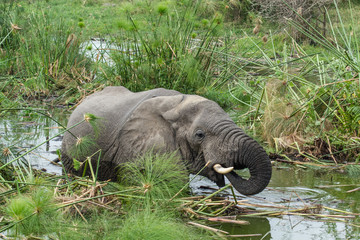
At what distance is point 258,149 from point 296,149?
2.80 m

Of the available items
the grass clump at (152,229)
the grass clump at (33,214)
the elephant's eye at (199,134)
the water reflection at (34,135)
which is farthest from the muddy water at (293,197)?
the grass clump at (33,214)

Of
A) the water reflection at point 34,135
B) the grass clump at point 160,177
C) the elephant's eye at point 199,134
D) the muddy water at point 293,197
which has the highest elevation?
the elephant's eye at point 199,134

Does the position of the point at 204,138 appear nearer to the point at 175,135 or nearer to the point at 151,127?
the point at 175,135

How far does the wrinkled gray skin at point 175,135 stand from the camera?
487 centimetres

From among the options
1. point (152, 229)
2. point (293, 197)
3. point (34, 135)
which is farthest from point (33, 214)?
point (34, 135)

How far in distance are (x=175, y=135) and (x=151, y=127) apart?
24cm

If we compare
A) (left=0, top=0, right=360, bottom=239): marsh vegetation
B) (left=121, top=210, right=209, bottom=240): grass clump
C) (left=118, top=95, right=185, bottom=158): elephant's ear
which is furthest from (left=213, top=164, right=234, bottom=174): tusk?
(left=121, top=210, right=209, bottom=240): grass clump

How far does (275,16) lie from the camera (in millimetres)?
19047

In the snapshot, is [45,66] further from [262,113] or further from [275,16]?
[275,16]

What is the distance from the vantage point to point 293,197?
18.4 ft

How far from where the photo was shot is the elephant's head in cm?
482

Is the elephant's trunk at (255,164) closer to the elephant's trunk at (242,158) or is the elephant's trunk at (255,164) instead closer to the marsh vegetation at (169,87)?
the elephant's trunk at (242,158)

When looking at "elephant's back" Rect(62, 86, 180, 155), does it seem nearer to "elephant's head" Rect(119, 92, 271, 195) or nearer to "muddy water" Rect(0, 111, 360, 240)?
"elephant's head" Rect(119, 92, 271, 195)

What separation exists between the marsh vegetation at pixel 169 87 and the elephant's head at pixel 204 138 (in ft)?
0.75
